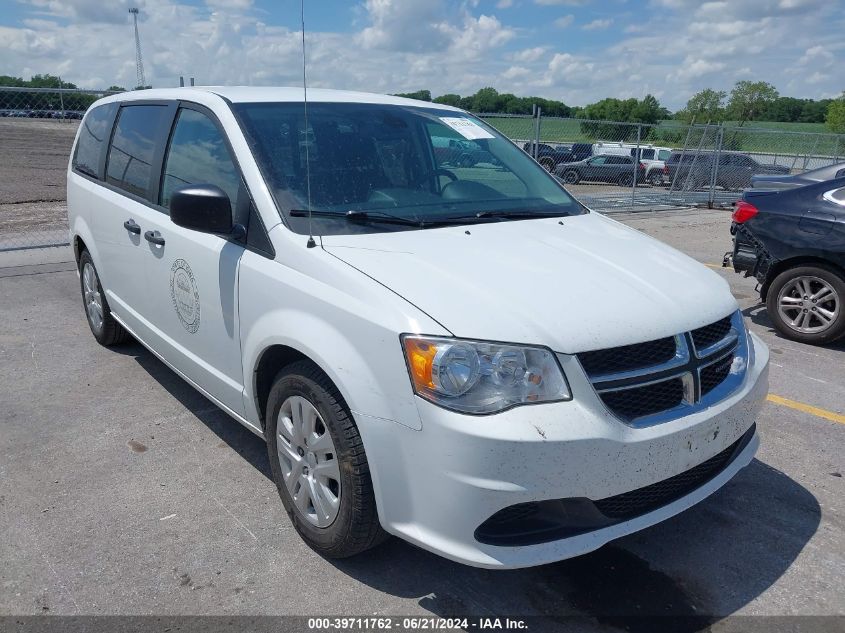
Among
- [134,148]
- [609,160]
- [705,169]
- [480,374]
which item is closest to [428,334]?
[480,374]

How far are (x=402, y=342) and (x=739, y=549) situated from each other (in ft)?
6.05

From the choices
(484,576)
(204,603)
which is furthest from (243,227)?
(484,576)

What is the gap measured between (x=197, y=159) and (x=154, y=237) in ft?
1.74

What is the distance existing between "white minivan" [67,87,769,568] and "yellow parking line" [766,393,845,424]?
180 centimetres

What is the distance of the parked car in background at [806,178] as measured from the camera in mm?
6849

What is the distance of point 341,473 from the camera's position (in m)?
2.67

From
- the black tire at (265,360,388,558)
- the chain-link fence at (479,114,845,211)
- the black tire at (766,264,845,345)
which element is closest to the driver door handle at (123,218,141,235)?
the black tire at (265,360,388,558)

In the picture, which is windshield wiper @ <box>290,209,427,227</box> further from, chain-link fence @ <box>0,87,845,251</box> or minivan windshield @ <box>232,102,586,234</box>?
chain-link fence @ <box>0,87,845,251</box>

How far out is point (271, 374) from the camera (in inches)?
126

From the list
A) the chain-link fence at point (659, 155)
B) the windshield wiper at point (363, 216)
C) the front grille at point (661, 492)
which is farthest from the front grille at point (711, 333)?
the chain-link fence at point (659, 155)

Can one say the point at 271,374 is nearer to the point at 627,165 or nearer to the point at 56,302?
the point at 56,302

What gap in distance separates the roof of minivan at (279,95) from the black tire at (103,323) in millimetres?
1449

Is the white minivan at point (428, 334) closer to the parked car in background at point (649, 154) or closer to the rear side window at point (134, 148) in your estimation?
the rear side window at point (134, 148)

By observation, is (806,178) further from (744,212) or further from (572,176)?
(572,176)
